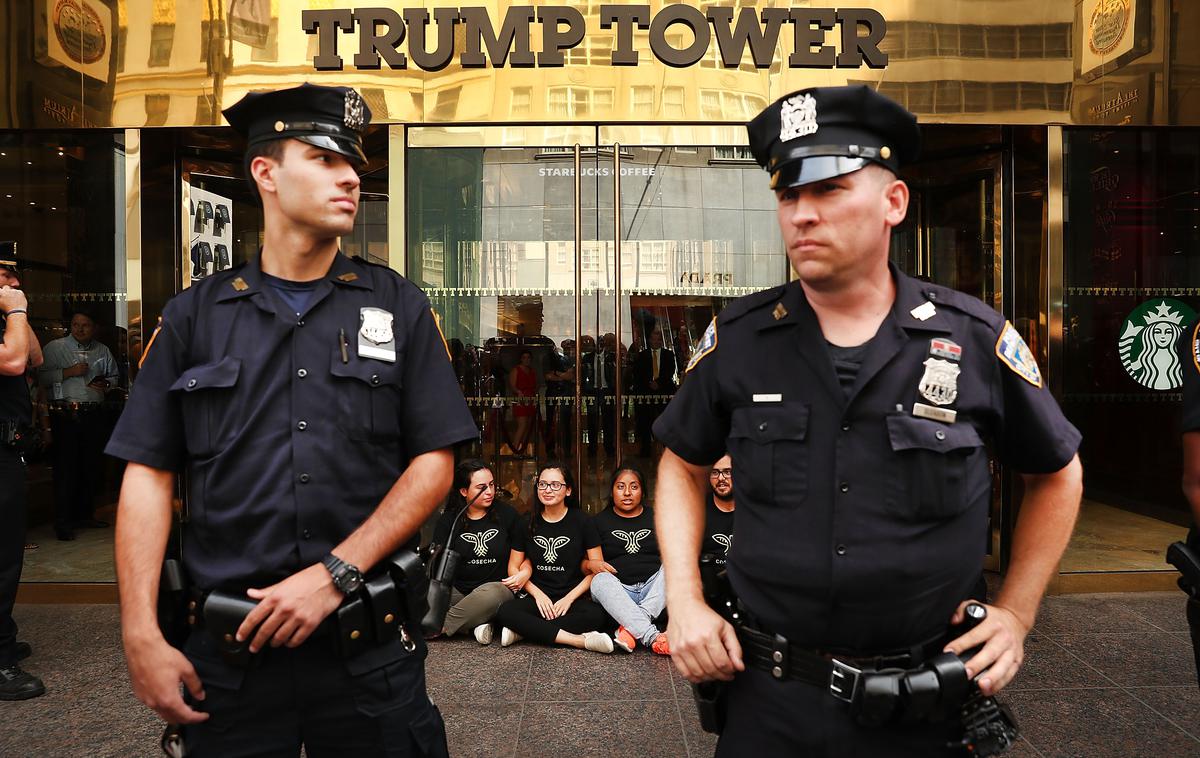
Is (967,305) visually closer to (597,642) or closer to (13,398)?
(597,642)

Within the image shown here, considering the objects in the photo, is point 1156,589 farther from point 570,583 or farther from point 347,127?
point 347,127

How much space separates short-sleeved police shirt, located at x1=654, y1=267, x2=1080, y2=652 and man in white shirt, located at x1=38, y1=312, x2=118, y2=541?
527cm

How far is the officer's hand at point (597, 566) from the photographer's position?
5184 millimetres

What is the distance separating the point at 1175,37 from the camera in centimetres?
544

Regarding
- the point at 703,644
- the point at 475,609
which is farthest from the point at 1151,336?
the point at 703,644

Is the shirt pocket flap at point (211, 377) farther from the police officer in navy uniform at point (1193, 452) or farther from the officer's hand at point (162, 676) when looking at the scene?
the police officer in navy uniform at point (1193, 452)

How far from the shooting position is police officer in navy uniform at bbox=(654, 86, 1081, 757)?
5.67 ft

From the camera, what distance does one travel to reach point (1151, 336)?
592 centimetres

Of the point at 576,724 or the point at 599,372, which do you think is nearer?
the point at 576,724

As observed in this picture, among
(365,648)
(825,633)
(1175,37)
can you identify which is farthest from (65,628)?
(1175,37)

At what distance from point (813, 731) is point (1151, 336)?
17.6ft

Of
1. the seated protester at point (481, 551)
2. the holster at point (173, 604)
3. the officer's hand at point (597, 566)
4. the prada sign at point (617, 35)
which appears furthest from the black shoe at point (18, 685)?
the prada sign at point (617, 35)

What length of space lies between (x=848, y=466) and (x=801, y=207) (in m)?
0.53

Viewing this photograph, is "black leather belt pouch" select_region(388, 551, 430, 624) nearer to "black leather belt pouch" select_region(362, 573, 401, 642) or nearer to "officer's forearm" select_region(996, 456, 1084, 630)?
"black leather belt pouch" select_region(362, 573, 401, 642)
